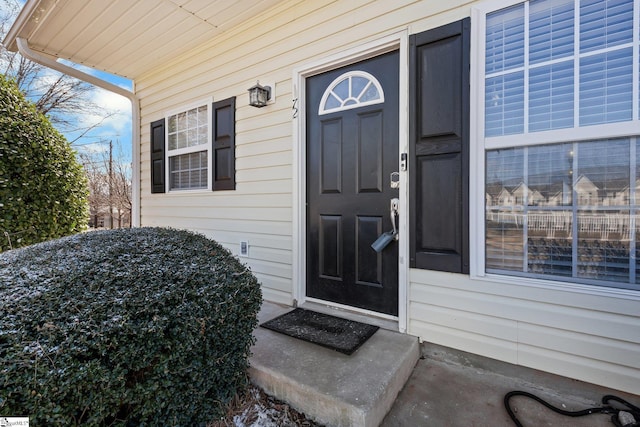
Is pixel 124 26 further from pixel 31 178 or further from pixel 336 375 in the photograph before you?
pixel 336 375

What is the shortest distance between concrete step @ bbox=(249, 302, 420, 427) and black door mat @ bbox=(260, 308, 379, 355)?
42 millimetres

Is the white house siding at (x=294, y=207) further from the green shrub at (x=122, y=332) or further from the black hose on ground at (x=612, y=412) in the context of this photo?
the green shrub at (x=122, y=332)

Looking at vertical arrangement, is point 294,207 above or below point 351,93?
below

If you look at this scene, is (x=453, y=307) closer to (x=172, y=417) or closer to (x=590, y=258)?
(x=590, y=258)

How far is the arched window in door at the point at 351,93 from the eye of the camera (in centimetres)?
228

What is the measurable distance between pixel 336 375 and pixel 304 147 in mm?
1787

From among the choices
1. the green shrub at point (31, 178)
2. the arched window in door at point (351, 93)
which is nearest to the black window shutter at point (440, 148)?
the arched window in door at point (351, 93)

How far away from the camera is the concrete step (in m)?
1.39

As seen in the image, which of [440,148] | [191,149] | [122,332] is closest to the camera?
[122,332]

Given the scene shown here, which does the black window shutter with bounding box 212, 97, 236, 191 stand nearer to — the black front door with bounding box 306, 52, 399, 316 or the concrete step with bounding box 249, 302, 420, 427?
the black front door with bounding box 306, 52, 399, 316

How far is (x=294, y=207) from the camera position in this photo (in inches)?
105

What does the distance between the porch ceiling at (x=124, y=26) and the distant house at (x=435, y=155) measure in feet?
0.07

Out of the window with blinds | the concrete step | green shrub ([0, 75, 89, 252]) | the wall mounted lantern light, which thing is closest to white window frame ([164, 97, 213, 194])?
the window with blinds

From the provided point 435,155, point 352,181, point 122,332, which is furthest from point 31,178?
point 435,155
